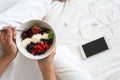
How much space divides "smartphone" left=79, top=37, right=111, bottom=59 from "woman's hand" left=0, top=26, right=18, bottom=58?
0.35 m

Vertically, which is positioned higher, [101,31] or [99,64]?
[101,31]

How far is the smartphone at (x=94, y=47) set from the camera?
110cm

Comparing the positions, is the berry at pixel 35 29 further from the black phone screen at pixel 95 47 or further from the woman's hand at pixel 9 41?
the black phone screen at pixel 95 47

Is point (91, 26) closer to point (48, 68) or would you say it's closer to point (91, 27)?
point (91, 27)

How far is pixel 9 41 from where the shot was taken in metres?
0.86

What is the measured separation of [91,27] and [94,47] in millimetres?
118

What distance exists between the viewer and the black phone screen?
110cm

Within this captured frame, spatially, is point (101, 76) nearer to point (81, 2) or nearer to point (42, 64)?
point (42, 64)

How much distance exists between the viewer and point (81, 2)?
1246 mm

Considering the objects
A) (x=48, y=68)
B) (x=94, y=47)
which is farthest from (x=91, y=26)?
(x=48, y=68)

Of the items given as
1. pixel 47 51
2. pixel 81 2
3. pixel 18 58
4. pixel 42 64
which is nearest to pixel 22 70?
pixel 18 58

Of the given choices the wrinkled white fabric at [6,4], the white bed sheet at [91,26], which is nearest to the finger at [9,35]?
the wrinkled white fabric at [6,4]

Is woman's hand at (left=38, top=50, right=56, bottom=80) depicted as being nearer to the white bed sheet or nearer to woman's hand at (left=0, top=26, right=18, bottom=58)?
woman's hand at (left=0, top=26, right=18, bottom=58)

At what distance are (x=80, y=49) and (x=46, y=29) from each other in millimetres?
364
